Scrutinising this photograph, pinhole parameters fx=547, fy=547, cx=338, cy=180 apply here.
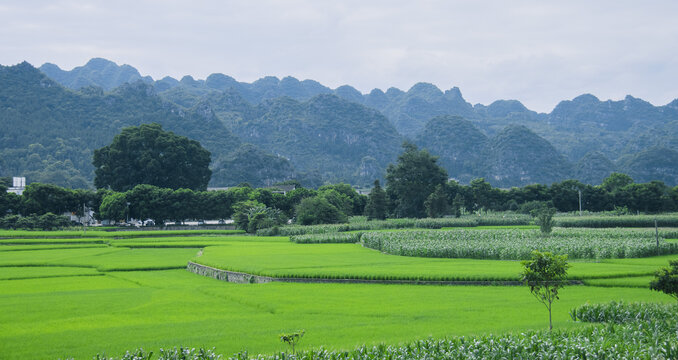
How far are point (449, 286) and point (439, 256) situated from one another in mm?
12461

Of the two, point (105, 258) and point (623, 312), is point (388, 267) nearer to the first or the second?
→ point (623, 312)

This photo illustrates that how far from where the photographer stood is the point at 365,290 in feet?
70.6

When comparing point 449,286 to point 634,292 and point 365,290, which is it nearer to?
point 365,290

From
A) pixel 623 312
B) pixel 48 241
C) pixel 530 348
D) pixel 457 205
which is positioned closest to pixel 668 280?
pixel 623 312

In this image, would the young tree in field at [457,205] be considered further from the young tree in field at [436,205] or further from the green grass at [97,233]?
the green grass at [97,233]

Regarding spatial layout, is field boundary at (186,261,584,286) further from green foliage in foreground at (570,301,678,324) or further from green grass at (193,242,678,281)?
green foliage in foreground at (570,301,678,324)

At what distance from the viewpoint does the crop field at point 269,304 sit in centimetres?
1377

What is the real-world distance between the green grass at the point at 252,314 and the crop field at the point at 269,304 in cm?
4

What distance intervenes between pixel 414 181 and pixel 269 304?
6741 centimetres

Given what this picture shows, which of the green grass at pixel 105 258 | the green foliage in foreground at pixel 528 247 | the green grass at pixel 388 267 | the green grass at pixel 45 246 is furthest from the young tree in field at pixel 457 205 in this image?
the green grass at pixel 45 246

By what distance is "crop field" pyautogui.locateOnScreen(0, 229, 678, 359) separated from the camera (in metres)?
13.8

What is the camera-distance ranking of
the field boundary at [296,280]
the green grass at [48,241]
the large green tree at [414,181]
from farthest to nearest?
1. the large green tree at [414,181]
2. the green grass at [48,241]
3. the field boundary at [296,280]

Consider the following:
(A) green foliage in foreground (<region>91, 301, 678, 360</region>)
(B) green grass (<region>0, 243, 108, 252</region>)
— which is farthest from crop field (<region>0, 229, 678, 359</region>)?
(B) green grass (<region>0, 243, 108, 252</region>)

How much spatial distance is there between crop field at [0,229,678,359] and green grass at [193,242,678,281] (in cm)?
6
